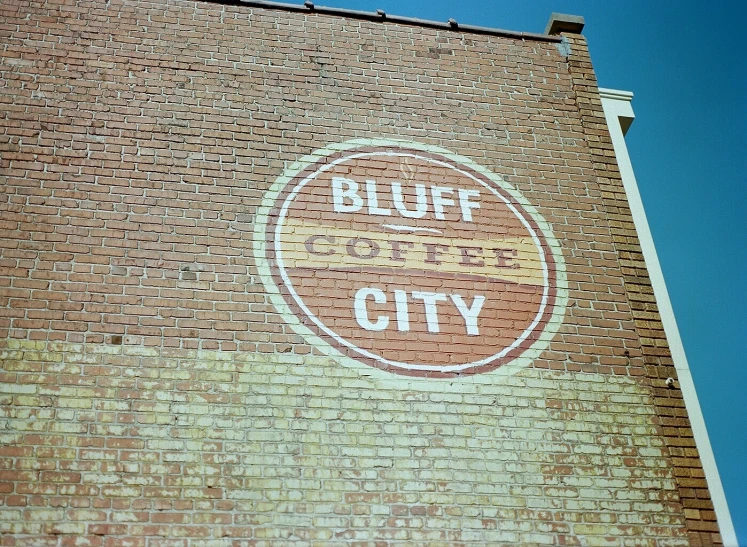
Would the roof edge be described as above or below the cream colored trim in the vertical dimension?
above

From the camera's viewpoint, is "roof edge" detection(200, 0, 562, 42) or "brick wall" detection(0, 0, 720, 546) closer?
"brick wall" detection(0, 0, 720, 546)

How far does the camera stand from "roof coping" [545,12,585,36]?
27.6 feet

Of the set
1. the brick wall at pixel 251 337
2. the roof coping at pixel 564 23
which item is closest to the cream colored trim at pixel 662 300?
the brick wall at pixel 251 337

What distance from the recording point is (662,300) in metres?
6.93

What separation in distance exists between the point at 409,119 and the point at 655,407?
3.06 m

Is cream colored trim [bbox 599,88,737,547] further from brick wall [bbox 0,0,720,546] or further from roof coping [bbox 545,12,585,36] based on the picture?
roof coping [bbox 545,12,585,36]

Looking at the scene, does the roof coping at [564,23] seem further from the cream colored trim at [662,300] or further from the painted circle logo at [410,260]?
the painted circle logo at [410,260]

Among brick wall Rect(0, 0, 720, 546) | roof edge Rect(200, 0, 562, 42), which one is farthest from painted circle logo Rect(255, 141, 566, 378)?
roof edge Rect(200, 0, 562, 42)

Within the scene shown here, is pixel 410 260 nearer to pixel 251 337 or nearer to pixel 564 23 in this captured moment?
pixel 251 337

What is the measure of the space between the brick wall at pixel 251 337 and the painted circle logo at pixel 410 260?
0.37 ft

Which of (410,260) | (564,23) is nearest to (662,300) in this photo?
(410,260)

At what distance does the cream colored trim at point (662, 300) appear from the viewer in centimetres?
606

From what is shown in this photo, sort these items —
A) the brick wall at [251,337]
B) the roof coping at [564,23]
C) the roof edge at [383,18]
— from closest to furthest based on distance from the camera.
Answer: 1. the brick wall at [251,337]
2. the roof edge at [383,18]
3. the roof coping at [564,23]

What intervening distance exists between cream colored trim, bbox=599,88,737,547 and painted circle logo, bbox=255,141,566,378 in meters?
0.86
